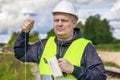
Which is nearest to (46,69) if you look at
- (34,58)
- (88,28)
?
(34,58)

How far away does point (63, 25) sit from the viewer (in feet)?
15.2

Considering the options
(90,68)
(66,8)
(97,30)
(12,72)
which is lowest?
(97,30)

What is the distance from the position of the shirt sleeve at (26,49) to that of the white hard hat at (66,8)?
→ 417 mm

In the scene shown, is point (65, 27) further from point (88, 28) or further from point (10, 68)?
point (88, 28)

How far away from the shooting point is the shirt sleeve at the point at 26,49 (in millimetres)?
4861

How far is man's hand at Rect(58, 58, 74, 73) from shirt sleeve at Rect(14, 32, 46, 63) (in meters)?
0.49

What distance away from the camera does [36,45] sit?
490 centimetres

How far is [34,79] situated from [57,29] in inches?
378

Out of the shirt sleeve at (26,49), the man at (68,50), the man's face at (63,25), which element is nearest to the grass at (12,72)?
the shirt sleeve at (26,49)

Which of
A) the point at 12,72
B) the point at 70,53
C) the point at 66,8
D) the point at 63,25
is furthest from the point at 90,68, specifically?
the point at 12,72

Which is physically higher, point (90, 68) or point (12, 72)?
point (90, 68)

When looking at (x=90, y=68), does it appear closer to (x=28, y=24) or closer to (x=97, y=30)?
(x=28, y=24)

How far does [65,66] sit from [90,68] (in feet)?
1.04

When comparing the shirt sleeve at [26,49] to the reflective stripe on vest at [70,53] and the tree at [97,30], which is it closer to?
the reflective stripe on vest at [70,53]
